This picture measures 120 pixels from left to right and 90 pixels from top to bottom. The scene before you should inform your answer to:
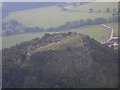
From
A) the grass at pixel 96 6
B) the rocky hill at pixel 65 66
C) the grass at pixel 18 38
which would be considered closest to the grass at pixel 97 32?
the grass at pixel 96 6

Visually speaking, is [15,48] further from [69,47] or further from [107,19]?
[107,19]

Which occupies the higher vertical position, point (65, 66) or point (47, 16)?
point (47, 16)

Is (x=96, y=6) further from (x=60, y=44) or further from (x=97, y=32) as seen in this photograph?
(x=60, y=44)

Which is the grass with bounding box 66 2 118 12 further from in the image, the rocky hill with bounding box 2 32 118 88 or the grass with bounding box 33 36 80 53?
the rocky hill with bounding box 2 32 118 88

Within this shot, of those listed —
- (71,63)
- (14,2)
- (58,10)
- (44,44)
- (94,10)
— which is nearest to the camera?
(71,63)

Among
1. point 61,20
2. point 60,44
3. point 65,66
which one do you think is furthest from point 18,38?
point 65,66

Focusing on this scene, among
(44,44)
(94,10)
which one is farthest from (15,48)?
(94,10)
